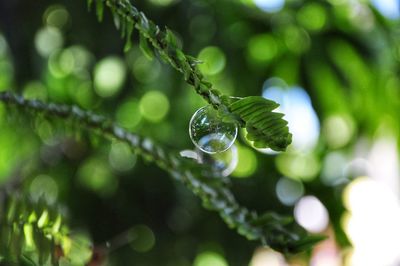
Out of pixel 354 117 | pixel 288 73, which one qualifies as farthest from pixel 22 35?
pixel 354 117


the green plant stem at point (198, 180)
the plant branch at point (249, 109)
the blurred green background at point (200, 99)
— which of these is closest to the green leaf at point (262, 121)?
the plant branch at point (249, 109)

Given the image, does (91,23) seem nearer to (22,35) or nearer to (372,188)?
(22,35)

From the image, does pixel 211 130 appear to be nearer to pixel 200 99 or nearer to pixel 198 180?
pixel 198 180

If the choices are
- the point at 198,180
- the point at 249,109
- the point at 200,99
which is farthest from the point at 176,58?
the point at 200,99

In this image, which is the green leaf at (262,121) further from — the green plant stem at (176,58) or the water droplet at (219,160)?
the water droplet at (219,160)

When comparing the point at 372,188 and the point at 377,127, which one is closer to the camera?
the point at 377,127

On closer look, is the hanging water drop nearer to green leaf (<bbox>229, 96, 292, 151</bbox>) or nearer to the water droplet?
green leaf (<bbox>229, 96, 292, 151</bbox>)
